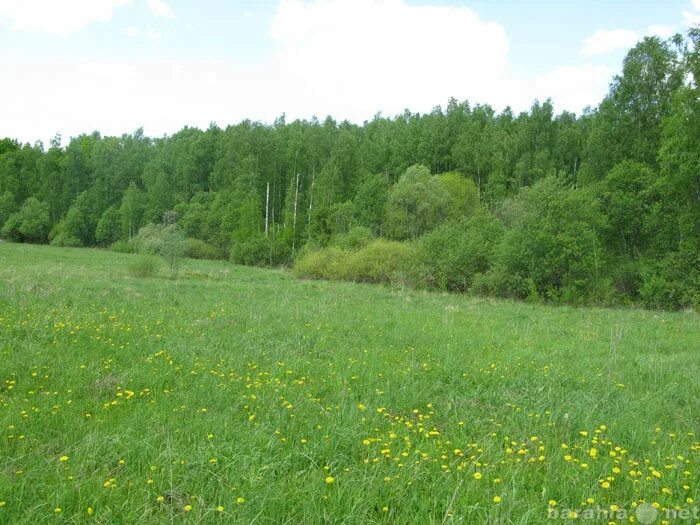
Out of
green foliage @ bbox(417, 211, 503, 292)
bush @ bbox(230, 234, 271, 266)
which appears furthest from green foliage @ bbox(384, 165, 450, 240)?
bush @ bbox(230, 234, 271, 266)

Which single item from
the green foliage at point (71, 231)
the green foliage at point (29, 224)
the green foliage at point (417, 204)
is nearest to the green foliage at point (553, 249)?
the green foliage at point (417, 204)

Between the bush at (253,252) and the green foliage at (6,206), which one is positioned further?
the green foliage at (6,206)

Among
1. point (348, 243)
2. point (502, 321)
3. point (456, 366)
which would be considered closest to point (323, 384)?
point (456, 366)

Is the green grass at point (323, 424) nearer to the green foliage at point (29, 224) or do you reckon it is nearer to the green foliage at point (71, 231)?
the green foliage at point (71, 231)

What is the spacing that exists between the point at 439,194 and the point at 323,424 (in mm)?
42444

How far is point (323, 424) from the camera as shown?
537 centimetres

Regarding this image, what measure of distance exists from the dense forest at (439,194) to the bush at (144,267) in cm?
1252

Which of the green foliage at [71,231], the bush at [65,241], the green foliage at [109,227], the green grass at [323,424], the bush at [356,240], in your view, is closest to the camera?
the green grass at [323,424]

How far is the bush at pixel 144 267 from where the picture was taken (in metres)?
27.6

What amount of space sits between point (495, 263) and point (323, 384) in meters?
21.1

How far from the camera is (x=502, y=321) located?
1432cm

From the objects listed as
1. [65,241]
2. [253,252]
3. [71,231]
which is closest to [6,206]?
[71,231]

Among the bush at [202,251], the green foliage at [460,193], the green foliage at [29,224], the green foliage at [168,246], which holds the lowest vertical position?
the bush at [202,251]

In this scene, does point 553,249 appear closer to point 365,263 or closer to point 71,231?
point 365,263
